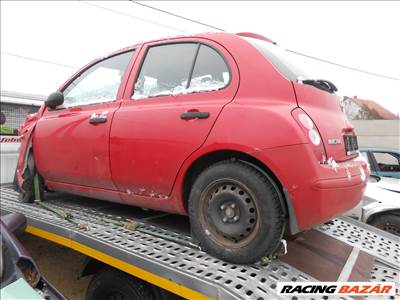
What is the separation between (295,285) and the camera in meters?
1.85

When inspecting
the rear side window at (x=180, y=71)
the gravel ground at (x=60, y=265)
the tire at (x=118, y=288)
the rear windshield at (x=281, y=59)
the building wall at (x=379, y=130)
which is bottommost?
the gravel ground at (x=60, y=265)

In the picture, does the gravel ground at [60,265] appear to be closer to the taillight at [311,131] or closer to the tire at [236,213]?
the tire at [236,213]

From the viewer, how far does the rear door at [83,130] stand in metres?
2.84

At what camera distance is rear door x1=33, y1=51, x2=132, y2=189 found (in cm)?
284

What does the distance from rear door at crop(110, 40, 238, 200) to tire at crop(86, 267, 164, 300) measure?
0.61 meters

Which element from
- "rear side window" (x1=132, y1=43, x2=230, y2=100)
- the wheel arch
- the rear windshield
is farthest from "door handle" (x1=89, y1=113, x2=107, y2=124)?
the rear windshield

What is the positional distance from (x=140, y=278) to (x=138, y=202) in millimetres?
659

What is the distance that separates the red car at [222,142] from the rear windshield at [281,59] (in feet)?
0.04

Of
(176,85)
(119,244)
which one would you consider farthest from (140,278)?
(176,85)

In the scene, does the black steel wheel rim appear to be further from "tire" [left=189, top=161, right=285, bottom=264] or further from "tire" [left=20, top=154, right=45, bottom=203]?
"tire" [left=20, top=154, right=45, bottom=203]

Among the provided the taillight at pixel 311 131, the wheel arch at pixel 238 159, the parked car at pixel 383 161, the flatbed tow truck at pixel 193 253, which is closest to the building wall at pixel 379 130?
the parked car at pixel 383 161

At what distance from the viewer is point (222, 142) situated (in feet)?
6.97

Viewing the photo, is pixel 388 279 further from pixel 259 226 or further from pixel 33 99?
pixel 33 99

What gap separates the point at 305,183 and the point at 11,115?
5476 mm
